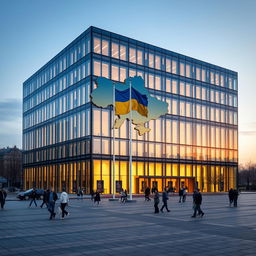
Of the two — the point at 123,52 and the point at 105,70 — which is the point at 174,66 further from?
the point at 105,70

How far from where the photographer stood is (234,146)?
266 feet

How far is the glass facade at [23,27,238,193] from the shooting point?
201ft

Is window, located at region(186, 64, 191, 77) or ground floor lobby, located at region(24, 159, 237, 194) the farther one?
window, located at region(186, 64, 191, 77)

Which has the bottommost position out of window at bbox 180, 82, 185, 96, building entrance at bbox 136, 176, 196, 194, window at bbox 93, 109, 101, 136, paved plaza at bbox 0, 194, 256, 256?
building entrance at bbox 136, 176, 196, 194

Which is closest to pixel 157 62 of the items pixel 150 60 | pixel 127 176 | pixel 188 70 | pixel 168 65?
pixel 150 60

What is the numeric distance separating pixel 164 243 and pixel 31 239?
5.24 meters

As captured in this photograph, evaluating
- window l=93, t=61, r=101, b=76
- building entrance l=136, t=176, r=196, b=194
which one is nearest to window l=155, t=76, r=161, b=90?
window l=93, t=61, r=101, b=76

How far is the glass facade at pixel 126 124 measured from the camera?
61281 millimetres

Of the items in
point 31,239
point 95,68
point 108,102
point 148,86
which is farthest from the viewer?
point 148,86

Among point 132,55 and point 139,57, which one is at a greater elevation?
point 132,55

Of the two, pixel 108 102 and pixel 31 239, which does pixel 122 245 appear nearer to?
pixel 31 239

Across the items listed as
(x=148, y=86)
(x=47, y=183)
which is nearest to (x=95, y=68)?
(x=148, y=86)

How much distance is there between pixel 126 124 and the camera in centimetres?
6369

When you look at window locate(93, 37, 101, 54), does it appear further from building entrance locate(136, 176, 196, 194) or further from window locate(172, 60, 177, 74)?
building entrance locate(136, 176, 196, 194)
